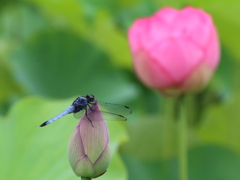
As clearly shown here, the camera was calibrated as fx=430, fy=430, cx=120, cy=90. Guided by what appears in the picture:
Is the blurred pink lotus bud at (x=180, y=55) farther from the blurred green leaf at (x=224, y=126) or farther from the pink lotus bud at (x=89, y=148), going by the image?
the blurred green leaf at (x=224, y=126)

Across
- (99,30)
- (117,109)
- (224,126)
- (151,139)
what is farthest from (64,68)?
(117,109)

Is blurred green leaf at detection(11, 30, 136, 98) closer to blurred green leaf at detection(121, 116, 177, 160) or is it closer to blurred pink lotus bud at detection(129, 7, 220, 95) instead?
blurred green leaf at detection(121, 116, 177, 160)

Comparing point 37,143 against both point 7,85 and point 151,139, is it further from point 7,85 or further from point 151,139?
point 7,85

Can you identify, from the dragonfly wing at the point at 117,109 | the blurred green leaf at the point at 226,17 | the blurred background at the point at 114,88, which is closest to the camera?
the dragonfly wing at the point at 117,109

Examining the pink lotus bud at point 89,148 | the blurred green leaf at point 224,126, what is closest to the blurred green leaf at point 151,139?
the blurred green leaf at point 224,126

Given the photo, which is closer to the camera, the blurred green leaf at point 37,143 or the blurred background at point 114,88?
the blurred green leaf at point 37,143

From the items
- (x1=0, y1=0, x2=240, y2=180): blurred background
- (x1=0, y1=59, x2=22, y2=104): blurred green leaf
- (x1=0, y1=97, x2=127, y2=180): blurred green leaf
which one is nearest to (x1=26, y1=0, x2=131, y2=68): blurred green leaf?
(x1=0, y1=0, x2=240, y2=180): blurred background

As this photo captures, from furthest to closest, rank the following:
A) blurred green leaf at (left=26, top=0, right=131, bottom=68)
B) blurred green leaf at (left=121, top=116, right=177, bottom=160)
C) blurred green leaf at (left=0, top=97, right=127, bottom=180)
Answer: blurred green leaf at (left=26, top=0, right=131, bottom=68) < blurred green leaf at (left=121, top=116, right=177, bottom=160) < blurred green leaf at (left=0, top=97, right=127, bottom=180)
